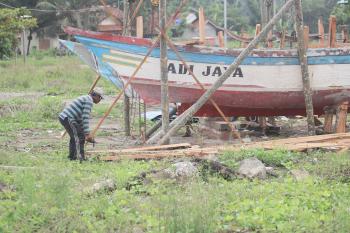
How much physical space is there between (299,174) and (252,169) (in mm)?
665

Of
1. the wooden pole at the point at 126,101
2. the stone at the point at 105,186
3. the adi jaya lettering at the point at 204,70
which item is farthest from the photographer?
the wooden pole at the point at 126,101

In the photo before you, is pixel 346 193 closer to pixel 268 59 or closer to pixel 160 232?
pixel 160 232

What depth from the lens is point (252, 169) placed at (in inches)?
A: 339

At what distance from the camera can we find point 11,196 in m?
7.07

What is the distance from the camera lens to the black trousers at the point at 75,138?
10.3 meters

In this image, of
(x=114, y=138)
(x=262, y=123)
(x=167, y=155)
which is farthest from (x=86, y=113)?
(x=262, y=123)

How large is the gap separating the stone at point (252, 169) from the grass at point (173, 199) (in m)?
0.14

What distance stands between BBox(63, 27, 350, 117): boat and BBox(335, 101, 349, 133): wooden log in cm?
43

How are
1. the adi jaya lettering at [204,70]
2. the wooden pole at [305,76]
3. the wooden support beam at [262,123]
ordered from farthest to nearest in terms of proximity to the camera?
1. the wooden support beam at [262,123]
2. the adi jaya lettering at [204,70]
3. the wooden pole at [305,76]

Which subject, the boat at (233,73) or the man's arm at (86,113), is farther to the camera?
the boat at (233,73)

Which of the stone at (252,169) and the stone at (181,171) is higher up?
the stone at (181,171)

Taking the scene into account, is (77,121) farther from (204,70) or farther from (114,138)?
(204,70)

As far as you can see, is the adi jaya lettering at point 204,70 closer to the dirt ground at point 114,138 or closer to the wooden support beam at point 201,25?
the wooden support beam at point 201,25

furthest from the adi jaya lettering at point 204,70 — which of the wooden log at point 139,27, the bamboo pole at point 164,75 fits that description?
the bamboo pole at point 164,75
